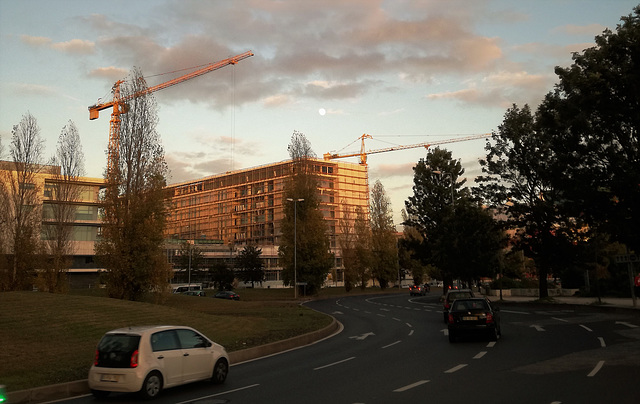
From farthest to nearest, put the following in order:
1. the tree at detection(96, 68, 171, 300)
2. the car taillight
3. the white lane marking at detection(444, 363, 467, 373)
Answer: the tree at detection(96, 68, 171, 300) < the white lane marking at detection(444, 363, 467, 373) < the car taillight

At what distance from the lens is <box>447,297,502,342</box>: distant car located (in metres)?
18.6

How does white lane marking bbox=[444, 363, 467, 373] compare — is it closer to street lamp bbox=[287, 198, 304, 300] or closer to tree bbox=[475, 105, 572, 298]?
tree bbox=[475, 105, 572, 298]

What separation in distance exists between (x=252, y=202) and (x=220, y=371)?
145642 mm

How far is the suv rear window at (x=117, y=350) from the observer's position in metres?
10.5

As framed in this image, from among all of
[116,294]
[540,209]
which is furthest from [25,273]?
[540,209]

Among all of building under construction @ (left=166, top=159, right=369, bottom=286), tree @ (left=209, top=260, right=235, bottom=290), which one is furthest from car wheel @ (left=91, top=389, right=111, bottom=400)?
building under construction @ (left=166, top=159, right=369, bottom=286)

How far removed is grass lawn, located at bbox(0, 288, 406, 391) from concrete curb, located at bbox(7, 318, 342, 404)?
741 mm

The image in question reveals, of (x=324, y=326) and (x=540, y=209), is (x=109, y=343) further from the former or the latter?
(x=540, y=209)

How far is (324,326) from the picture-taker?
26422 millimetres

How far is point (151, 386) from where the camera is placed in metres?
10.5

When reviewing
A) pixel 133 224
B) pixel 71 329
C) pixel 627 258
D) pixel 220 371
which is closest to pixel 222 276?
pixel 133 224

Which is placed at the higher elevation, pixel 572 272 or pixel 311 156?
pixel 311 156

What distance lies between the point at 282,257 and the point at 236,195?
100162mm

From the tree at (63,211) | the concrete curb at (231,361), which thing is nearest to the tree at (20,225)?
the tree at (63,211)
